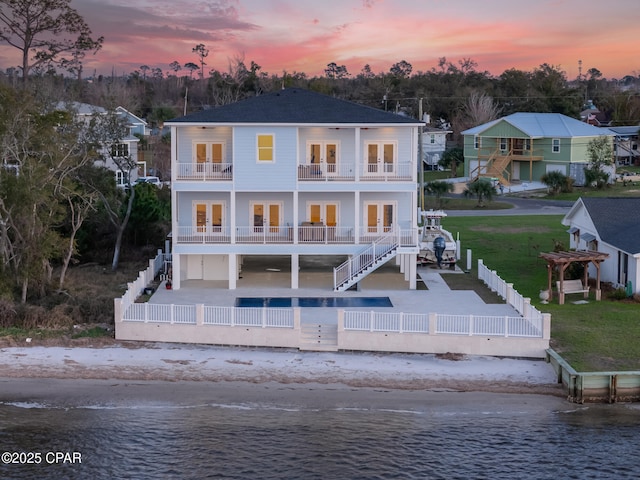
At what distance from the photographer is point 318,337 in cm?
2942

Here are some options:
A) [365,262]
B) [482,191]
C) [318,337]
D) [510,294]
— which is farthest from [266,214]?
[482,191]

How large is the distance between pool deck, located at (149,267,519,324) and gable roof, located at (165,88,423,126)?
6603 mm

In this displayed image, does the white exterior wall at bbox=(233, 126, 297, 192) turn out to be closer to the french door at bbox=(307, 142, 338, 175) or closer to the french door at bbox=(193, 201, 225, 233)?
the french door at bbox=(307, 142, 338, 175)

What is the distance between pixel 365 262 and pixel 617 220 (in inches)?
435

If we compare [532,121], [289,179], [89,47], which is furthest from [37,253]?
[532,121]

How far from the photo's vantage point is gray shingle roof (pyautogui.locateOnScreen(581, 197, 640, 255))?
35344 mm

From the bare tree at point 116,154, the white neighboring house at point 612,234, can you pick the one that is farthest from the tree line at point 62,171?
the white neighboring house at point 612,234

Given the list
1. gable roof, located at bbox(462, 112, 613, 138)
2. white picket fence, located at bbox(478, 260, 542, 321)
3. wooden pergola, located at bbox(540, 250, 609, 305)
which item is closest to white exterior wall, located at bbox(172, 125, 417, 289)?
white picket fence, located at bbox(478, 260, 542, 321)

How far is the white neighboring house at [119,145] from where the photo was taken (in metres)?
44.3

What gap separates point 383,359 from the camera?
92.8 feet

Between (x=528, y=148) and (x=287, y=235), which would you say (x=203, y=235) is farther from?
(x=528, y=148)

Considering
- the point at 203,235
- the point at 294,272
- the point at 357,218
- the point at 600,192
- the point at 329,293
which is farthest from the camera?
the point at 600,192

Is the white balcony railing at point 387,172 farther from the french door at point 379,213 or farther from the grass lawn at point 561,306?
the grass lawn at point 561,306

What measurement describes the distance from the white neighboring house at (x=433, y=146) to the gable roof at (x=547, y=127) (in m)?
12.2
